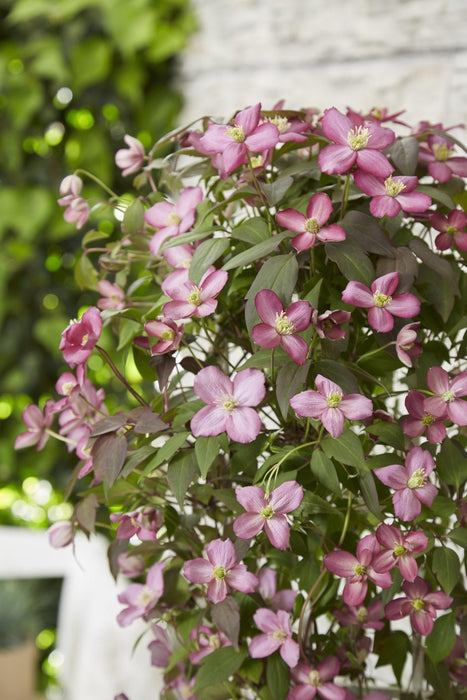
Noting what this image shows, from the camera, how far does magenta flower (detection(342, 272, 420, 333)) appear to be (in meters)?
0.53

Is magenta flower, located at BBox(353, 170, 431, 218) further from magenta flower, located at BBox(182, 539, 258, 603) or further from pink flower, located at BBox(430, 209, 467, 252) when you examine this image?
magenta flower, located at BBox(182, 539, 258, 603)

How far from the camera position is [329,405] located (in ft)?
1.67

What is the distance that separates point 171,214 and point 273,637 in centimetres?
38

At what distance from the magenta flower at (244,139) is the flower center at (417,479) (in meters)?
0.26

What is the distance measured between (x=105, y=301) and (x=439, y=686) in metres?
0.47

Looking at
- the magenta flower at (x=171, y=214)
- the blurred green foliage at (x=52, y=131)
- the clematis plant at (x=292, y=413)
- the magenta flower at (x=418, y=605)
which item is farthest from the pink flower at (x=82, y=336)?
the blurred green foliage at (x=52, y=131)

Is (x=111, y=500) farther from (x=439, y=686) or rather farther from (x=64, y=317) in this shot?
(x=64, y=317)

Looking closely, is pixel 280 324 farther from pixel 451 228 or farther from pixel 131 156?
pixel 131 156

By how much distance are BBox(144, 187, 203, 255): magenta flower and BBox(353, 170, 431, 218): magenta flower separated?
0.54 feet

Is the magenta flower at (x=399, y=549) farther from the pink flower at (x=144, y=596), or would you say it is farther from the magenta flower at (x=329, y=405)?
the pink flower at (x=144, y=596)

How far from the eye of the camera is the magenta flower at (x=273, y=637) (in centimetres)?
58

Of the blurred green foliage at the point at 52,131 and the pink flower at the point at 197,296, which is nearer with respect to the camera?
the pink flower at the point at 197,296

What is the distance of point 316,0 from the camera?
1.46 metres

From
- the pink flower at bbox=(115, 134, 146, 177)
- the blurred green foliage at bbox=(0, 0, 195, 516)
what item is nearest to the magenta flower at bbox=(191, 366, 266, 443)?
the pink flower at bbox=(115, 134, 146, 177)
